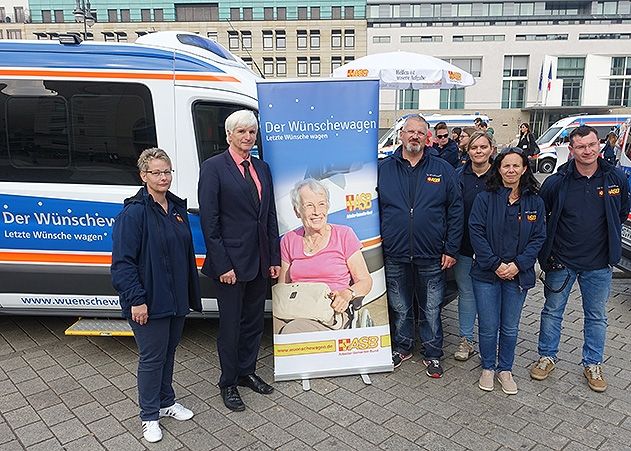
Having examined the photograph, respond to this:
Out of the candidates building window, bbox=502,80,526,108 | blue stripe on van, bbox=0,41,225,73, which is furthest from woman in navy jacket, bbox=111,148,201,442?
building window, bbox=502,80,526,108

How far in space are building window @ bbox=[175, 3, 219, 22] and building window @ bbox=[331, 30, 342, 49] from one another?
A: 47.5 ft

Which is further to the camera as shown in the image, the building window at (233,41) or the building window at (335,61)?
the building window at (335,61)

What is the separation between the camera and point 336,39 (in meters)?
64.8

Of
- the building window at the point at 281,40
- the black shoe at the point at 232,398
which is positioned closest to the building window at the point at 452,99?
the building window at the point at 281,40

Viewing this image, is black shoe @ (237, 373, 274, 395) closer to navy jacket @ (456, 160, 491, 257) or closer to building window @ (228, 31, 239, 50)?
navy jacket @ (456, 160, 491, 257)

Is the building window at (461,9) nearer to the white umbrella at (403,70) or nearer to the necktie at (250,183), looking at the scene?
the white umbrella at (403,70)

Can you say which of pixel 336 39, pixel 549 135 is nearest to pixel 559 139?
pixel 549 135

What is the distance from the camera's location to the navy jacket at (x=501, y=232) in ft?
11.6

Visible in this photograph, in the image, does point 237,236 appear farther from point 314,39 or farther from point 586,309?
point 314,39

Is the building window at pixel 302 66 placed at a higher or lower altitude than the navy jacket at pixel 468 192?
higher

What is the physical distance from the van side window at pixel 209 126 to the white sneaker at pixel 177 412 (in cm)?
184

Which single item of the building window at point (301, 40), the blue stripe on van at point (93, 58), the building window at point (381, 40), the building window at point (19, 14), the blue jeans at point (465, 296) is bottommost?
the blue jeans at point (465, 296)

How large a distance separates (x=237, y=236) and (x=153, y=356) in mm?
891

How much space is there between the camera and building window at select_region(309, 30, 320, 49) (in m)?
65.1
